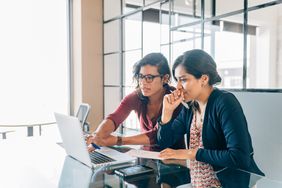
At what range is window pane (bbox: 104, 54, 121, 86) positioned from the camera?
405cm

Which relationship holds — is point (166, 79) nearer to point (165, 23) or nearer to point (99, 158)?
point (99, 158)

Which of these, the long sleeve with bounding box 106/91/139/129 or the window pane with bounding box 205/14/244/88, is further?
the window pane with bounding box 205/14/244/88

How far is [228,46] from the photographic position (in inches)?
93.3

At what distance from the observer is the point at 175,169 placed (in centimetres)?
125

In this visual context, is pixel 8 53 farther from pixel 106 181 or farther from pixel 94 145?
pixel 106 181

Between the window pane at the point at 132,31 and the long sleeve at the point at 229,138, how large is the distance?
251cm

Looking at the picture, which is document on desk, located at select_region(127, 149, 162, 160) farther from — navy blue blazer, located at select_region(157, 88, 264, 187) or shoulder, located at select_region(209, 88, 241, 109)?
shoulder, located at select_region(209, 88, 241, 109)

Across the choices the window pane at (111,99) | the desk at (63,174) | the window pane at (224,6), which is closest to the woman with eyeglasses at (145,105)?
the desk at (63,174)

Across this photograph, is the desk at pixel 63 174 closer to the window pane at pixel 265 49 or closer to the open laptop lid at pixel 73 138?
the open laptop lid at pixel 73 138

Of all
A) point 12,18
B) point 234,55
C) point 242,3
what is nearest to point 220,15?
point 242,3

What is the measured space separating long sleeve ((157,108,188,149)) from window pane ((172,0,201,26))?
4.65 feet

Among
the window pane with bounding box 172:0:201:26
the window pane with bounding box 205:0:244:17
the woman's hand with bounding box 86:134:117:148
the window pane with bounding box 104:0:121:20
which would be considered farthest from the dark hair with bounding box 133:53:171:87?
the window pane with bounding box 104:0:121:20

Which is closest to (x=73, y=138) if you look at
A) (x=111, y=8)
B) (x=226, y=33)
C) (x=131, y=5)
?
(x=226, y=33)

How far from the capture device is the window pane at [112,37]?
4.04m
